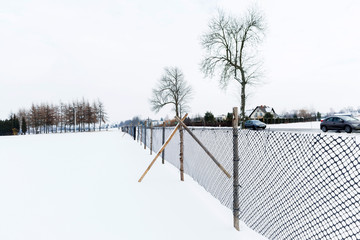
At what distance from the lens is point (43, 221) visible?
11.0ft

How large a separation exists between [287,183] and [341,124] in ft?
50.5

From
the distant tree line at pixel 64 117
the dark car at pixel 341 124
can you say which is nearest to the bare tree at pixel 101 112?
the distant tree line at pixel 64 117

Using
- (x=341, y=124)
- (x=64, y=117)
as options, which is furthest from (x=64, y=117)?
(x=341, y=124)

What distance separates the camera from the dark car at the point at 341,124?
1505 cm

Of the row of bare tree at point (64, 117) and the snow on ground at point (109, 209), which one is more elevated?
the row of bare tree at point (64, 117)

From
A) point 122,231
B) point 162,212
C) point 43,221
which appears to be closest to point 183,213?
point 162,212

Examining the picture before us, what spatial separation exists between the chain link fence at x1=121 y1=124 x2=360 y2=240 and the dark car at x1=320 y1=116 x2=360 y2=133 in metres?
12.5

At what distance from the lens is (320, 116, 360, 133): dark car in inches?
593

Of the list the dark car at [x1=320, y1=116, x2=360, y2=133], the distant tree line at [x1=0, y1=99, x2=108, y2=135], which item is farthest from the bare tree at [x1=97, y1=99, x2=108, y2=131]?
the dark car at [x1=320, y1=116, x2=360, y2=133]

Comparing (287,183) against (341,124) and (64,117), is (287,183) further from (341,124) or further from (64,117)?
(64,117)

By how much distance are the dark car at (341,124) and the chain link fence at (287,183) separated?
41.0 feet

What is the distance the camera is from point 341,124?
51.9 ft

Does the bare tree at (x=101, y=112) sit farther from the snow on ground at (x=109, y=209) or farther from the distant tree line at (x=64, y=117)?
the snow on ground at (x=109, y=209)

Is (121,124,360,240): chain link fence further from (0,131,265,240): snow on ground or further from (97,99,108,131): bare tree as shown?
(97,99,108,131): bare tree
